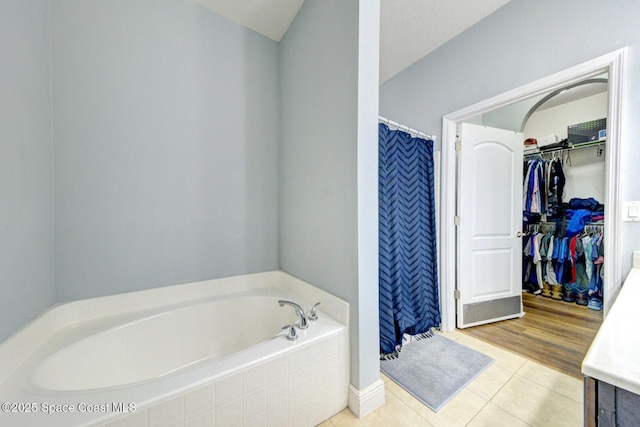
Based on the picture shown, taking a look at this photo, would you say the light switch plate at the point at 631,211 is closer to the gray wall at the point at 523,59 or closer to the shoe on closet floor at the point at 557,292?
the gray wall at the point at 523,59

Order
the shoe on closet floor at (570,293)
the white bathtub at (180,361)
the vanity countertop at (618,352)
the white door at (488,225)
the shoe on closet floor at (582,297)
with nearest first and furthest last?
the vanity countertop at (618,352), the white bathtub at (180,361), the white door at (488,225), the shoe on closet floor at (582,297), the shoe on closet floor at (570,293)

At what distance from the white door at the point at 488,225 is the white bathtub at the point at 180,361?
1515mm

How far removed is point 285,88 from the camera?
→ 6.15 ft

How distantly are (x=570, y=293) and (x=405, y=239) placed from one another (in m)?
2.57

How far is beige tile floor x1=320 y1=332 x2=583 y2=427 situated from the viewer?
1.21 metres

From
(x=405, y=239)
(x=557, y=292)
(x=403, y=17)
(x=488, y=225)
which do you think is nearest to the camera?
(x=403, y=17)

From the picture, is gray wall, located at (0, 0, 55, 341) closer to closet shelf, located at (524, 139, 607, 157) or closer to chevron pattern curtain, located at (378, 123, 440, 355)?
chevron pattern curtain, located at (378, 123, 440, 355)

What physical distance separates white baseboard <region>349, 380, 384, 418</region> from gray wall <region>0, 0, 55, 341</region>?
1.50 metres

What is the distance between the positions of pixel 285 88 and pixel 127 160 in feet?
3.90

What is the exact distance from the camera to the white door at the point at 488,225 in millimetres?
2156

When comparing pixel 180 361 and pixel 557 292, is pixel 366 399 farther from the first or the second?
pixel 557 292

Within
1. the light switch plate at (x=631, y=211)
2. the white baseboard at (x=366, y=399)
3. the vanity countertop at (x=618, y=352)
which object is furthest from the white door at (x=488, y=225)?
the vanity countertop at (x=618, y=352)

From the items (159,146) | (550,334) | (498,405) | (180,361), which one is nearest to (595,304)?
(550,334)

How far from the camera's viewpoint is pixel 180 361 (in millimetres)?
1454
